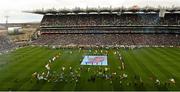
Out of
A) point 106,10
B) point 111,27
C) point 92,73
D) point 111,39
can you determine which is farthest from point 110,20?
point 92,73

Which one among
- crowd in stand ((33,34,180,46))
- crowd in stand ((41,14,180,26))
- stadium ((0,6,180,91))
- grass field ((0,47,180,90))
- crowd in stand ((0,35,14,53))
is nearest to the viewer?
grass field ((0,47,180,90))

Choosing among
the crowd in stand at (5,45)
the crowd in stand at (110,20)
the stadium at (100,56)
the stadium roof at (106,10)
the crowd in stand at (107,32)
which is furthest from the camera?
the crowd in stand at (110,20)

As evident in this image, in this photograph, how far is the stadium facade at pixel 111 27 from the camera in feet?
298

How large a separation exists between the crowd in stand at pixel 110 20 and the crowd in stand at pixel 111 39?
5.42 meters

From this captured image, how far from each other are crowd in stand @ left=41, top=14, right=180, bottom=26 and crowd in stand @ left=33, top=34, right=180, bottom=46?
5424mm

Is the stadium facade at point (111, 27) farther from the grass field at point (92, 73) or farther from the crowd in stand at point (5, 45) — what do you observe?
the grass field at point (92, 73)

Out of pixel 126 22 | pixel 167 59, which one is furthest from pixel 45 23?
pixel 167 59

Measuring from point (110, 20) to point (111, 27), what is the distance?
3.47 metres

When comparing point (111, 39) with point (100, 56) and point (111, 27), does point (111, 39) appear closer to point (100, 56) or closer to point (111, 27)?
point (111, 27)

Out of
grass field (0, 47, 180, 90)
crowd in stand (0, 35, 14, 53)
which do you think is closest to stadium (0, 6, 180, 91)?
grass field (0, 47, 180, 90)

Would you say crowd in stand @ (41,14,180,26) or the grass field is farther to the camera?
crowd in stand @ (41,14,180,26)

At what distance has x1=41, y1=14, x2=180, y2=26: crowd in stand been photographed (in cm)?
9756

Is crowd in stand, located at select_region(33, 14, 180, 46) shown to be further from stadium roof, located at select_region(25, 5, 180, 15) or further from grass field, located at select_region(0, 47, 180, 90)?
grass field, located at select_region(0, 47, 180, 90)

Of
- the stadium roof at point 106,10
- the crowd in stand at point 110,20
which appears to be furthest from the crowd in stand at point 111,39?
the stadium roof at point 106,10
